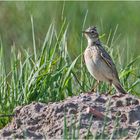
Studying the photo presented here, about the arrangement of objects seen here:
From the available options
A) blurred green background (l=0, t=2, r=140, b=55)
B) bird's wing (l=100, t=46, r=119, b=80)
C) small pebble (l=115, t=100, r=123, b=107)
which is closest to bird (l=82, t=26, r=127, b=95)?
bird's wing (l=100, t=46, r=119, b=80)

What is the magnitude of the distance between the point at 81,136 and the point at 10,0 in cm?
1145

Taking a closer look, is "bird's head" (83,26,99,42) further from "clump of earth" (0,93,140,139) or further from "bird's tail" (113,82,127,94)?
"clump of earth" (0,93,140,139)

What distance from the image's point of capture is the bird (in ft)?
36.9

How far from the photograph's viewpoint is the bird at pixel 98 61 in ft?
36.9

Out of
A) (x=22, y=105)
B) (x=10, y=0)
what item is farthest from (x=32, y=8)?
(x=22, y=105)

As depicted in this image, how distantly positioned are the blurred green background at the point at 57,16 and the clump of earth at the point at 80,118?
9139 mm

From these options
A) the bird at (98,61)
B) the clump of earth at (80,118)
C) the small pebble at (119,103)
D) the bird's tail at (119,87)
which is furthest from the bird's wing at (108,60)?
the small pebble at (119,103)

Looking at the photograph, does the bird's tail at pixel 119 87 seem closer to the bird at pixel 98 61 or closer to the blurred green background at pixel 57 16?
the bird at pixel 98 61

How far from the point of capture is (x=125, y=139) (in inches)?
336

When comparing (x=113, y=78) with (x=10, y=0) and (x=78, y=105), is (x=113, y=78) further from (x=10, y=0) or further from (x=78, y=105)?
(x=10, y=0)

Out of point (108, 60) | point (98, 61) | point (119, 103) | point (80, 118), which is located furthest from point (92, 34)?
point (80, 118)

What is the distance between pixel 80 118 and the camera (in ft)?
28.9

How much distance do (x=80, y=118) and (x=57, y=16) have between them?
10.2m

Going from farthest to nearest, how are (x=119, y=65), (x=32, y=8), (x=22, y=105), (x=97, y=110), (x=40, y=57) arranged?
1. (x=32, y=8)
2. (x=119, y=65)
3. (x=40, y=57)
4. (x=22, y=105)
5. (x=97, y=110)
